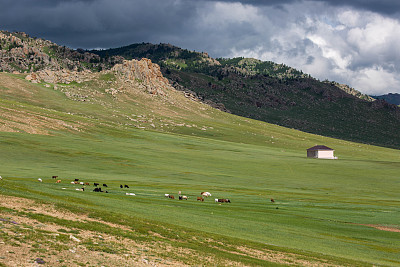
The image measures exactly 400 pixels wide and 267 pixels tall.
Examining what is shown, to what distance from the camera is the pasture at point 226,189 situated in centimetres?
4359

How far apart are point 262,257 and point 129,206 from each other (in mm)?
19855

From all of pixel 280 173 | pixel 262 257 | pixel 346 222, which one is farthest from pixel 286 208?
pixel 280 173

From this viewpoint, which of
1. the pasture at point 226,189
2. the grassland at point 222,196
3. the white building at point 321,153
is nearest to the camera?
the grassland at point 222,196

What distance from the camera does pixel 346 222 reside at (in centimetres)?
5572

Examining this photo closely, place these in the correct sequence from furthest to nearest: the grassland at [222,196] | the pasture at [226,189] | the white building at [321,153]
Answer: the white building at [321,153], the pasture at [226,189], the grassland at [222,196]

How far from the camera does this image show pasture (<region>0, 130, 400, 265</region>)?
43.6 m

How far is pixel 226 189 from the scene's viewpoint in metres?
85.9

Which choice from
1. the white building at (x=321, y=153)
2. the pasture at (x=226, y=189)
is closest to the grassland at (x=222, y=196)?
the pasture at (x=226, y=189)

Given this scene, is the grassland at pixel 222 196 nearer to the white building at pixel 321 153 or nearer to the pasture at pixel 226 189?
the pasture at pixel 226 189

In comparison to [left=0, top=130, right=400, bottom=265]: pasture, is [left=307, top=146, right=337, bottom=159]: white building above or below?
above

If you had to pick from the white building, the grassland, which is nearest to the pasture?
the grassland

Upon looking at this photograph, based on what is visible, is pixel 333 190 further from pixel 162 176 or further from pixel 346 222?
pixel 346 222

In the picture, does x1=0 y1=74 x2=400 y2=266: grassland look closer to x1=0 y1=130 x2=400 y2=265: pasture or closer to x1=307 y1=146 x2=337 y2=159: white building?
x1=0 y1=130 x2=400 y2=265: pasture

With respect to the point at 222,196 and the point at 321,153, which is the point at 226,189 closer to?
the point at 222,196
